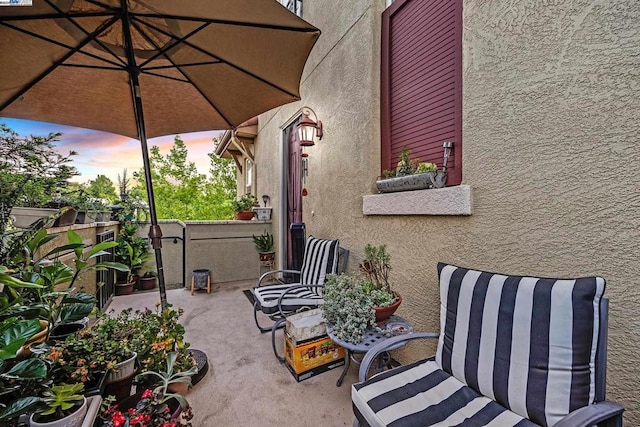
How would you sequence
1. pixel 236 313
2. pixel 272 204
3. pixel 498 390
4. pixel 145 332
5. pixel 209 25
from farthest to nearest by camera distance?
pixel 272 204 < pixel 236 313 < pixel 209 25 < pixel 145 332 < pixel 498 390

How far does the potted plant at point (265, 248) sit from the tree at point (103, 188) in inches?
96.2

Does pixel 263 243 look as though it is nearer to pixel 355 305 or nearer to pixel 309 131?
pixel 309 131

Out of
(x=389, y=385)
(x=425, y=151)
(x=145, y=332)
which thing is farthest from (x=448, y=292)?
(x=145, y=332)

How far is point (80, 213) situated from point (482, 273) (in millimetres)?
3527

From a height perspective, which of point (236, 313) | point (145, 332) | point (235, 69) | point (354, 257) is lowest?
point (236, 313)

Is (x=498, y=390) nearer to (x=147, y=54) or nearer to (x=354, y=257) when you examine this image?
(x=354, y=257)

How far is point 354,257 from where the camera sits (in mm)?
2785

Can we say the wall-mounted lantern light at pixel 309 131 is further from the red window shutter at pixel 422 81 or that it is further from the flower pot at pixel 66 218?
the flower pot at pixel 66 218

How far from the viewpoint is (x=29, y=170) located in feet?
5.93

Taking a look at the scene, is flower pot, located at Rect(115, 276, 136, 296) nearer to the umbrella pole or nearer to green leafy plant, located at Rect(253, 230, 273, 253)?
green leafy plant, located at Rect(253, 230, 273, 253)

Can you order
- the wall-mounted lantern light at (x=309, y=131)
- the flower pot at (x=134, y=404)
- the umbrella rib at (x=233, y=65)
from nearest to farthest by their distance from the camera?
the flower pot at (x=134, y=404)
the umbrella rib at (x=233, y=65)
the wall-mounted lantern light at (x=309, y=131)

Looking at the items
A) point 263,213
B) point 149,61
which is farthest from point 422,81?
point 263,213

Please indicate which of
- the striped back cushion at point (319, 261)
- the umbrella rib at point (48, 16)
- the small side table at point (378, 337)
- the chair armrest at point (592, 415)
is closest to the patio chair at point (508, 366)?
the chair armrest at point (592, 415)

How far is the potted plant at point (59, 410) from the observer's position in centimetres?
95
